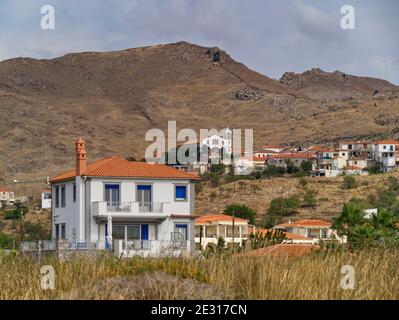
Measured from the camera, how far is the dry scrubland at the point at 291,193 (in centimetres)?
10412

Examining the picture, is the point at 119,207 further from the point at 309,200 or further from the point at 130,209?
the point at 309,200

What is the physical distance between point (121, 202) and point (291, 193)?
7101cm

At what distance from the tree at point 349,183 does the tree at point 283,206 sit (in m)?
9.34

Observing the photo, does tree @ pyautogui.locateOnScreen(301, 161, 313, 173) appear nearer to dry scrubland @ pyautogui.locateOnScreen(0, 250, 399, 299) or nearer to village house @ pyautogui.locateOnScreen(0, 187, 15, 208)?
village house @ pyautogui.locateOnScreen(0, 187, 15, 208)

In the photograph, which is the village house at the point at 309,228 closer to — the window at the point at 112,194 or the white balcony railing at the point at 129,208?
the white balcony railing at the point at 129,208

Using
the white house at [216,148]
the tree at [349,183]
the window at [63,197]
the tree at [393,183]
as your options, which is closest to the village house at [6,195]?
the white house at [216,148]

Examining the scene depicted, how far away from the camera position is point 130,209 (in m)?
43.6

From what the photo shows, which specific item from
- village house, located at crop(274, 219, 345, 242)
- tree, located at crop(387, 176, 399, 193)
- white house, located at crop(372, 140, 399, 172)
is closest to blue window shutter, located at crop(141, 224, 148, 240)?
village house, located at crop(274, 219, 345, 242)

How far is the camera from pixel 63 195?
4609 centimetres

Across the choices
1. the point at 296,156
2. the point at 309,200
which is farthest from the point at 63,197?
the point at 296,156

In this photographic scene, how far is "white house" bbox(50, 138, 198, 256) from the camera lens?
43219 millimetres
